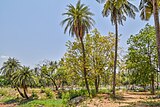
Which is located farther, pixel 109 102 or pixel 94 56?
pixel 94 56

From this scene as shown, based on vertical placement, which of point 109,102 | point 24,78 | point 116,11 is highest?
point 116,11

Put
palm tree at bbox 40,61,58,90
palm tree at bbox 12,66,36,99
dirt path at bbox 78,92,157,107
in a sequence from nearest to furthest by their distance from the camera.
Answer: dirt path at bbox 78,92,157,107 → palm tree at bbox 12,66,36,99 → palm tree at bbox 40,61,58,90

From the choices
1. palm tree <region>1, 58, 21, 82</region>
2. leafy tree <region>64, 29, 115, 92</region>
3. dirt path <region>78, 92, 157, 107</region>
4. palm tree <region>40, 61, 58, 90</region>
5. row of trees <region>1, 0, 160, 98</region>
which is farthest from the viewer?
palm tree <region>40, 61, 58, 90</region>

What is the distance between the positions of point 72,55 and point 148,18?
15.8 m

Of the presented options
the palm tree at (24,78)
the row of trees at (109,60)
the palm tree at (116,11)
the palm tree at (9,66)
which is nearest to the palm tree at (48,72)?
the palm tree at (9,66)

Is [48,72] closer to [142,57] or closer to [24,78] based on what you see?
[24,78]

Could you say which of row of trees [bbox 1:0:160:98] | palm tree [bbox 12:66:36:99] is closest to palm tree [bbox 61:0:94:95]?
row of trees [bbox 1:0:160:98]

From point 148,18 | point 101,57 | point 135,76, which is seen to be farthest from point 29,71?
point 148,18

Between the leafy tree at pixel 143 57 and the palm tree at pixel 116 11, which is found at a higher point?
the palm tree at pixel 116 11

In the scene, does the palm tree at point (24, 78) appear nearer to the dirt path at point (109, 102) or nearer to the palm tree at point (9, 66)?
the palm tree at point (9, 66)

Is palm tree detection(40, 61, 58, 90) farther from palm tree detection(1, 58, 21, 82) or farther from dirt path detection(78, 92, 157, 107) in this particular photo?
dirt path detection(78, 92, 157, 107)

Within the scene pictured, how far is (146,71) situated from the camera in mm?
29703

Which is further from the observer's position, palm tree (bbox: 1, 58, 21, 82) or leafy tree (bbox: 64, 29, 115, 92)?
palm tree (bbox: 1, 58, 21, 82)

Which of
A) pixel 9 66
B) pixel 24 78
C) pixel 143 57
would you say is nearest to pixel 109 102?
pixel 143 57
